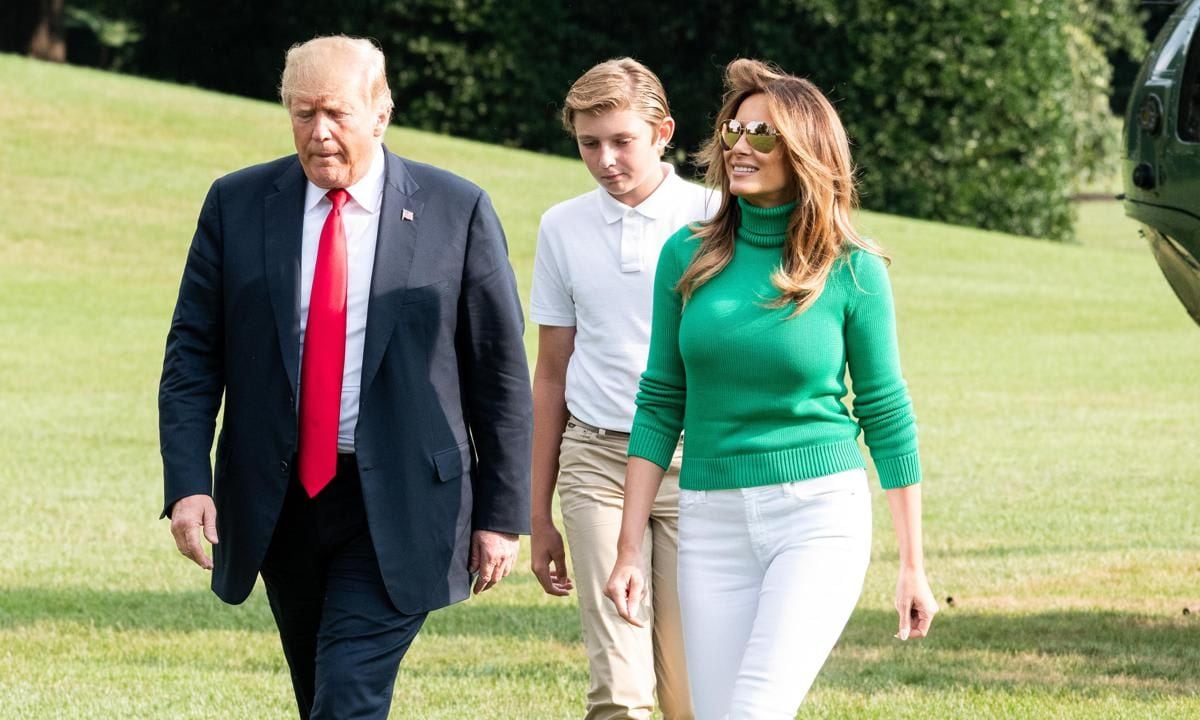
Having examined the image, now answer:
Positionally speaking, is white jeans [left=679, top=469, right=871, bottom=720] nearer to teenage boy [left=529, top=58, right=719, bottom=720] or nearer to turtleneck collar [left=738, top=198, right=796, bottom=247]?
turtleneck collar [left=738, top=198, right=796, bottom=247]

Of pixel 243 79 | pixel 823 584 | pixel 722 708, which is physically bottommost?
pixel 243 79

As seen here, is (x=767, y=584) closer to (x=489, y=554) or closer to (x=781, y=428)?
(x=781, y=428)

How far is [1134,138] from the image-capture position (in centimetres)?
669

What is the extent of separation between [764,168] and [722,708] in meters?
1.09

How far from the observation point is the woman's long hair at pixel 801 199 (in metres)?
3.79

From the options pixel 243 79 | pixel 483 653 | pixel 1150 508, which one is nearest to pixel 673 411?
pixel 483 653

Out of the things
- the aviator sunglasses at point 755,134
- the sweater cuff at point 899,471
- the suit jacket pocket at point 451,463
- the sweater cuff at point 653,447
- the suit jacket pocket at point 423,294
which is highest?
the aviator sunglasses at point 755,134

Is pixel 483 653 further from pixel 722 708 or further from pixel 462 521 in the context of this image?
pixel 722 708

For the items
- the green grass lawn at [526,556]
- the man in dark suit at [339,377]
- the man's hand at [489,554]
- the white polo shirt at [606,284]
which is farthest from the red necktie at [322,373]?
the green grass lawn at [526,556]

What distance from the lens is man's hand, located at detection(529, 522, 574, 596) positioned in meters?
5.15

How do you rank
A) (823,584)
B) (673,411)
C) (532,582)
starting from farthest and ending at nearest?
(532,582) < (673,411) < (823,584)

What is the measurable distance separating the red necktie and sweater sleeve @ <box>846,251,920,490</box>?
1174 millimetres

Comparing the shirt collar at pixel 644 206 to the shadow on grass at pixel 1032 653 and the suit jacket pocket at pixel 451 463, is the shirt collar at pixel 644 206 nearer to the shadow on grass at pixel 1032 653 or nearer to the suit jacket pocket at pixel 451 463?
the suit jacket pocket at pixel 451 463

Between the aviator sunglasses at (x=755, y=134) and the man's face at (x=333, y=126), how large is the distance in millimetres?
897
